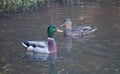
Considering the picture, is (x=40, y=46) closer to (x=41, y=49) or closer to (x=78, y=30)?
(x=41, y=49)

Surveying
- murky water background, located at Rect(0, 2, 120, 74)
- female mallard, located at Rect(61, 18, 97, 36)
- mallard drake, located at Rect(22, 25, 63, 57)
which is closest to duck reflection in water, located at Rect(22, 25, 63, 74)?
mallard drake, located at Rect(22, 25, 63, 57)

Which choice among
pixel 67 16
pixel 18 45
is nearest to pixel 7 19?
pixel 67 16

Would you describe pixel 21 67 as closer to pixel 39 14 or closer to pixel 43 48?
pixel 43 48

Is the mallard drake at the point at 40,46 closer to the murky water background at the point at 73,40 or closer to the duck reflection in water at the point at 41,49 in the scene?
the duck reflection in water at the point at 41,49

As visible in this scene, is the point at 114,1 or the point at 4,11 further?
the point at 114,1

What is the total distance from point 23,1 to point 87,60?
7671 mm

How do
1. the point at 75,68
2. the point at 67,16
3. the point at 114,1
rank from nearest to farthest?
the point at 75,68, the point at 67,16, the point at 114,1

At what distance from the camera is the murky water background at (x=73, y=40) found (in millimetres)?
13805

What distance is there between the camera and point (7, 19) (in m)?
19.9

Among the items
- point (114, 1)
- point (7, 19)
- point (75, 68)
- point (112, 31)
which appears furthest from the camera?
point (114, 1)

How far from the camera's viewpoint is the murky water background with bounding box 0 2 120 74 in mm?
13805

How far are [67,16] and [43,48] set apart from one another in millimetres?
5379

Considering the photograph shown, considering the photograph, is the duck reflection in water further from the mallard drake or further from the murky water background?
the murky water background

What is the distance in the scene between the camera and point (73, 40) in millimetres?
17781
